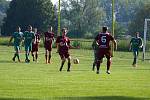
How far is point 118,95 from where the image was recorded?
51.8 feet

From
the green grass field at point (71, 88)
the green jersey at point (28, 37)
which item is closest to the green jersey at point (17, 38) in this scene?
the green jersey at point (28, 37)

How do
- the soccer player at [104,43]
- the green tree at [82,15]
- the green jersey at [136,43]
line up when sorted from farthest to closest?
the green tree at [82,15]
the green jersey at [136,43]
the soccer player at [104,43]

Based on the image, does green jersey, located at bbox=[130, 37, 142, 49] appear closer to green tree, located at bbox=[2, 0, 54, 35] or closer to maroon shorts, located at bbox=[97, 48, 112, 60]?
maroon shorts, located at bbox=[97, 48, 112, 60]

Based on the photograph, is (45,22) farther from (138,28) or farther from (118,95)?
(118,95)

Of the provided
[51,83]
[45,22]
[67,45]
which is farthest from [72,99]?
[45,22]

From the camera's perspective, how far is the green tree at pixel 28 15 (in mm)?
94081

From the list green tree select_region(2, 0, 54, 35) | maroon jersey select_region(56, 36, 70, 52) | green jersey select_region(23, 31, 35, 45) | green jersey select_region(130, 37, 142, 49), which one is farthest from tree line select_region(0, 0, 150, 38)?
maroon jersey select_region(56, 36, 70, 52)

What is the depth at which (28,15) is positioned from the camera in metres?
94.7

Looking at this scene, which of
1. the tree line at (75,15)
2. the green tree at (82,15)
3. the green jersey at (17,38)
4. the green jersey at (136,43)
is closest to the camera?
the green jersey at (17,38)

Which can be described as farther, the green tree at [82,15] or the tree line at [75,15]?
the green tree at [82,15]

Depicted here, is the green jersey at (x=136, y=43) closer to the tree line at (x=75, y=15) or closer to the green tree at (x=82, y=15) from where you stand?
the tree line at (x=75, y=15)

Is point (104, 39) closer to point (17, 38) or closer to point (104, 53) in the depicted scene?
point (104, 53)

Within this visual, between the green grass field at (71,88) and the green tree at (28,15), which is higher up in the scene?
the green tree at (28,15)

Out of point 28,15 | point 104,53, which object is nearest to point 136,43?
point 104,53
